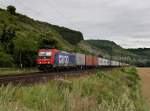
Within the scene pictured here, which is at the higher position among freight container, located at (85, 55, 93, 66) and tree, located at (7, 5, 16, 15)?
tree, located at (7, 5, 16, 15)

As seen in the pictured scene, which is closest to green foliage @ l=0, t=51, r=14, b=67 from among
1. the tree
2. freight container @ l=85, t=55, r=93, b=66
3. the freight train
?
the freight train

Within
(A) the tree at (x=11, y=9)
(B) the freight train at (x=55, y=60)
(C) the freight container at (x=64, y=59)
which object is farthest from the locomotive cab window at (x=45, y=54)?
(A) the tree at (x=11, y=9)

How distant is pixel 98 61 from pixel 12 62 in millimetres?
26959

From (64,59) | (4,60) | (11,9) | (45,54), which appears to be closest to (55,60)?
(45,54)

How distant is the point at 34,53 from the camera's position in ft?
217

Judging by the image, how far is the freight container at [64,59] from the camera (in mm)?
47878

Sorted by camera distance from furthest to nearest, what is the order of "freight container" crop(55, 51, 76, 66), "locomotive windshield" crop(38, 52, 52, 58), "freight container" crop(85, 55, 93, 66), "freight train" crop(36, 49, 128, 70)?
"freight container" crop(85, 55, 93, 66) < "freight container" crop(55, 51, 76, 66) < "locomotive windshield" crop(38, 52, 52, 58) < "freight train" crop(36, 49, 128, 70)

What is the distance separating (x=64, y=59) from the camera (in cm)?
5084

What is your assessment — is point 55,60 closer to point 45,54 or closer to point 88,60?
point 45,54

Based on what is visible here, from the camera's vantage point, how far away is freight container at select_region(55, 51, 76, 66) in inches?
1885

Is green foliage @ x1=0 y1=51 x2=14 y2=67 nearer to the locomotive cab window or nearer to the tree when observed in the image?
the locomotive cab window

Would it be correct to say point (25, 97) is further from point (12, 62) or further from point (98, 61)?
point (98, 61)

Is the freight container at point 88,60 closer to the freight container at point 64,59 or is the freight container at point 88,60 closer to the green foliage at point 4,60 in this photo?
the freight container at point 64,59

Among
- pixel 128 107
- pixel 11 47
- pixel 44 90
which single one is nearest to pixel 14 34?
pixel 11 47
